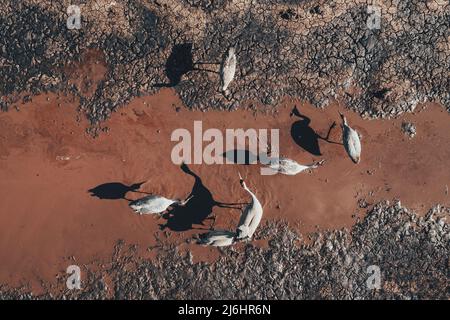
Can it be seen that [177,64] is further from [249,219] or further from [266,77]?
[249,219]

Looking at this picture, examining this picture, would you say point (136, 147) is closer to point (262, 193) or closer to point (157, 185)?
point (157, 185)

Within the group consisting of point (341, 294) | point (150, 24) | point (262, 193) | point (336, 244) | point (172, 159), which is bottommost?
point (341, 294)

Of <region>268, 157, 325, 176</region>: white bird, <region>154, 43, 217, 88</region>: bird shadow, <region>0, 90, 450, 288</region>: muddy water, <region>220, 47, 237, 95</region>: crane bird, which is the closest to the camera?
<region>268, 157, 325, 176</region>: white bird

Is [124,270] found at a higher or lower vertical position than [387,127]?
lower

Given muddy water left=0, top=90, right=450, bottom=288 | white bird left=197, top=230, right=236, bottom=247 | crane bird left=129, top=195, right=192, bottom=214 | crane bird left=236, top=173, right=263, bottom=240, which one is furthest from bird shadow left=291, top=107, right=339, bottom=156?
crane bird left=129, top=195, right=192, bottom=214

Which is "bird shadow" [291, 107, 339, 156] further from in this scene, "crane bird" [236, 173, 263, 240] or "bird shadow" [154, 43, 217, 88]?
"bird shadow" [154, 43, 217, 88]

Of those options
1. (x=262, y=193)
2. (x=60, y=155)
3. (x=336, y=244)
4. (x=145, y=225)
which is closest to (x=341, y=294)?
(x=336, y=244)
